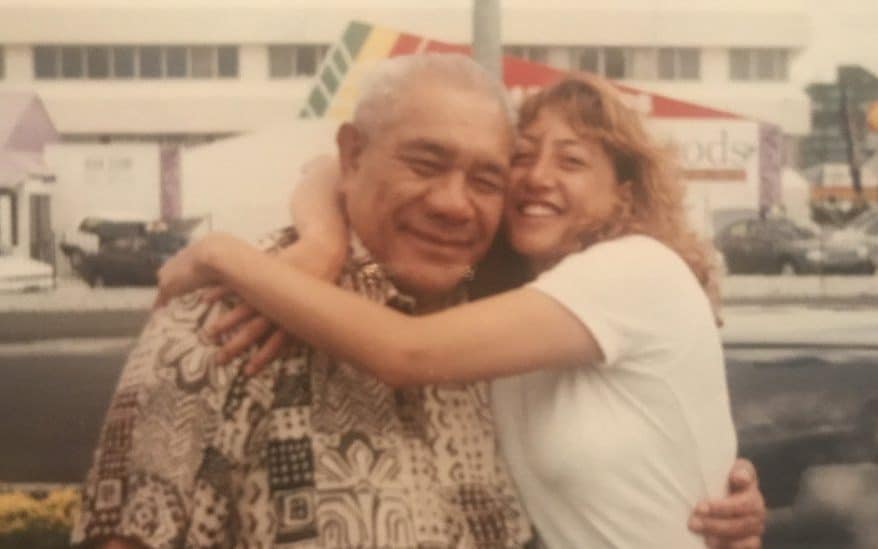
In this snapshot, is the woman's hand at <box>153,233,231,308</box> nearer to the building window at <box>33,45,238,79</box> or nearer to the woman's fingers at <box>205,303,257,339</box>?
the woman's fingers at <box>205,303,257,339</box>

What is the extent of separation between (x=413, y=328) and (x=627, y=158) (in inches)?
19.4

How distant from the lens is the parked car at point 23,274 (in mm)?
1685

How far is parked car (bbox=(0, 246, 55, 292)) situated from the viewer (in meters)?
1.68

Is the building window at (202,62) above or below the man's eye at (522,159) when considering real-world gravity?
above

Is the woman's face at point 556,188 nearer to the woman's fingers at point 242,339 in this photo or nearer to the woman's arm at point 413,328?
the woman's arm at point 413,328

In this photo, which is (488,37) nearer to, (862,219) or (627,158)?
(627,158)

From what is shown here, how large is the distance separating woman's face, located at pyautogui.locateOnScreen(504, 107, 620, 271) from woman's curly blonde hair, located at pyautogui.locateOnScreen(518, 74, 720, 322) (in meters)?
0.02

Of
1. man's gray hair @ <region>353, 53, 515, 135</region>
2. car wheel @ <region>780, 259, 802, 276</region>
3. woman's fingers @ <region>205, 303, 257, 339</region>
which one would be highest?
man's gray hair @ <region>353, 53, 515, 135</region>

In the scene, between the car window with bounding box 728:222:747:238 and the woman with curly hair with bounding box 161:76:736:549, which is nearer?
the woman with curly hair with bounding box 161:76:736:549

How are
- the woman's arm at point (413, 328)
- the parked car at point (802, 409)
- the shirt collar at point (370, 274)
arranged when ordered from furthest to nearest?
the parked car at point (802, 409) → the shirt collar at point (370, 274) → the woman's arm at point (413, 328)

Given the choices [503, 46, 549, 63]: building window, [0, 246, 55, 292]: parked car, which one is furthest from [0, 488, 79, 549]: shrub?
[503, 46, 549, 63]: building window

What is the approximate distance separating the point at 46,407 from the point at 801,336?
1427mm

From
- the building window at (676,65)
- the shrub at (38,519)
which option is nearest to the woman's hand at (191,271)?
the shrub at (38,519)

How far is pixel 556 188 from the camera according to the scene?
1.67m
